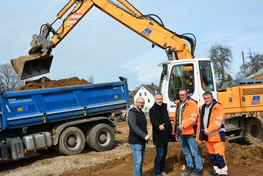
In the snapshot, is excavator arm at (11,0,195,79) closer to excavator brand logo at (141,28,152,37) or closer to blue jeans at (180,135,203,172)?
excavator brand logo at (141,28,152,37)

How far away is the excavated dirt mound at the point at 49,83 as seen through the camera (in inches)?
301

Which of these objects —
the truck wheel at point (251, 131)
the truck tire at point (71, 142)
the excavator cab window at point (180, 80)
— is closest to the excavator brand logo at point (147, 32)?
the excavator cab window at point (180, 80)

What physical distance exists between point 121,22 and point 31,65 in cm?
307

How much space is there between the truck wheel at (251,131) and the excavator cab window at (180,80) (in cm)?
270

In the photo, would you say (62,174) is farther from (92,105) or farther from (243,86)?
(243,86)

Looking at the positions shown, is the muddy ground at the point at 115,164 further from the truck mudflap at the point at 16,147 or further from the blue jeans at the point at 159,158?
the blue jeans at the point at 159,158

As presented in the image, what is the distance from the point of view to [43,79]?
27.0 feet

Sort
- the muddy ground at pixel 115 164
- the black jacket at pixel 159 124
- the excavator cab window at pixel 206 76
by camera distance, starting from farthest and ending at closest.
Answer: the excavator cab window at pixel 206 76
the muddy ground at pixel 115 164
the black jacket at pixel 159 124

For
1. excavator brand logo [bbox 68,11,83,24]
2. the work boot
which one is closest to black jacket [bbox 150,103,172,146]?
the work boot

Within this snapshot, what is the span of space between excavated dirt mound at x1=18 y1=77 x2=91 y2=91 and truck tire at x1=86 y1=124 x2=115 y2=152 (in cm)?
157

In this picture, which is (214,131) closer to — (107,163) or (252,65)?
(107,163)

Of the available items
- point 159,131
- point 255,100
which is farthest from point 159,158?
point 255,100

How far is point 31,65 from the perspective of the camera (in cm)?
784

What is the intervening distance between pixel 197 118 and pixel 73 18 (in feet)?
17.6
